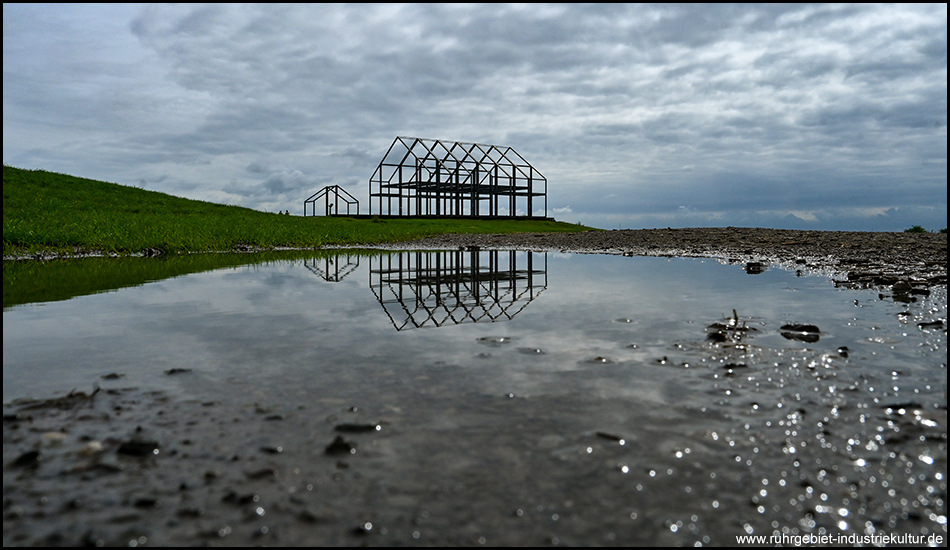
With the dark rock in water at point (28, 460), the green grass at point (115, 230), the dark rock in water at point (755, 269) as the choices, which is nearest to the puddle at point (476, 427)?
the dark rock in water at point (28, 460)

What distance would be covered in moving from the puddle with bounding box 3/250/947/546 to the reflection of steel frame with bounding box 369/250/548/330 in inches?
12.1

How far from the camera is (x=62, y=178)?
40.2 meters

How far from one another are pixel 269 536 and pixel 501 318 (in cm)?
386

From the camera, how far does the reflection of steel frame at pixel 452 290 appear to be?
18.1 ft

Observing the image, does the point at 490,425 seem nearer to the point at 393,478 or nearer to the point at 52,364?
the point at 393,478

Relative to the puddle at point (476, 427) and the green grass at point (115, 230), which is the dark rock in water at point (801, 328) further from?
the green grass at point (115, 230)

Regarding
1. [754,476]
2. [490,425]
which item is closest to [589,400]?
[490,425]

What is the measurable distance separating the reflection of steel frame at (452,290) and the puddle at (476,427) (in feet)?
1.01

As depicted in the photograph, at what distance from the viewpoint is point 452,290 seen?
7469mm

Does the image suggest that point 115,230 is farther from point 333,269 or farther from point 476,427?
point 476,427

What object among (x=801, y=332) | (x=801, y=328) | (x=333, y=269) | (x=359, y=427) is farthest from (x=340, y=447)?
(x=333, y=269)

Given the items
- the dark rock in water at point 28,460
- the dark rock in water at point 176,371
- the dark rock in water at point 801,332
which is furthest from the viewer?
the dark rock in water at point 801,332

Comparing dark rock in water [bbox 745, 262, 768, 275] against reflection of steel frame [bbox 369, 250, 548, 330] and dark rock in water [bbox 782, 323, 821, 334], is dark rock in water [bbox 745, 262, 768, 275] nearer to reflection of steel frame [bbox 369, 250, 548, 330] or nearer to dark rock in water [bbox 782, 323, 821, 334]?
reflection of steel frame [bbox 369, 250, 548, 330]

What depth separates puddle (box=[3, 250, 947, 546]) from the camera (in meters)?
1.76
